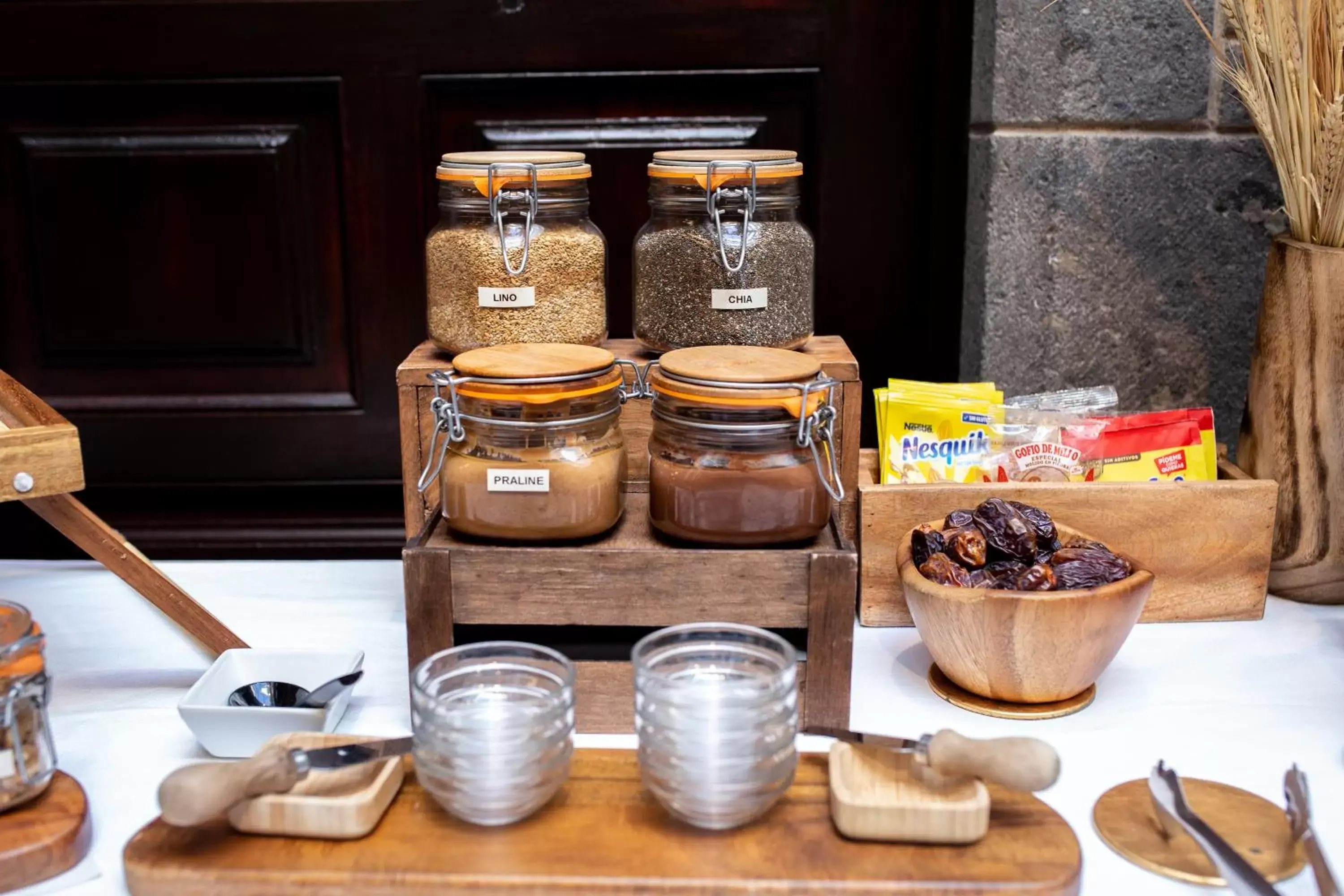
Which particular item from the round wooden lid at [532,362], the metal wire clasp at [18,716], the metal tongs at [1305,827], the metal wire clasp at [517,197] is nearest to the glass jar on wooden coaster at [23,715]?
the metal wire clasp at [18,716]

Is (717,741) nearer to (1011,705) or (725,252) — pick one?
(1011,705)

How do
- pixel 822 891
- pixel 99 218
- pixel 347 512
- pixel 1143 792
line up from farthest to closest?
pixel 347 512
pixel 99 218
pixel 1143 792
pixel 822 891

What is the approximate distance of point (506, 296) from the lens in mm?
1129

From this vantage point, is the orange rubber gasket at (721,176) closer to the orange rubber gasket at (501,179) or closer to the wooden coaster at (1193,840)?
the orange rubber gasket at (501,179)

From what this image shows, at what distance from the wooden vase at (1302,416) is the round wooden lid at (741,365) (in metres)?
0.54

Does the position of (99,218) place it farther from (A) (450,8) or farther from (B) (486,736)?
(B) (486,736)

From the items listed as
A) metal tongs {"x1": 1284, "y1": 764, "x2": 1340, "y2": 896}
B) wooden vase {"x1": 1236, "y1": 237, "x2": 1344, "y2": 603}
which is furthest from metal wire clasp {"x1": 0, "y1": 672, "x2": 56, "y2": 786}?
wooden vase {"x1": 1236, "y1": 237, "x2": 1344, "y2": 603}

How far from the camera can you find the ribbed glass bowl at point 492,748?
0.81m

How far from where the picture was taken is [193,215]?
1.50 meters

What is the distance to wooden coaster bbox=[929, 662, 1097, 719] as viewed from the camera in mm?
1048

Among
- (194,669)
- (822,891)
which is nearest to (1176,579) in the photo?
(822,891)

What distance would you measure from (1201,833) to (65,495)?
89cm

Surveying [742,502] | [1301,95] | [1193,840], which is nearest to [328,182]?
[742,502]

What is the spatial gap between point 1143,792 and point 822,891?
286 millimetres
